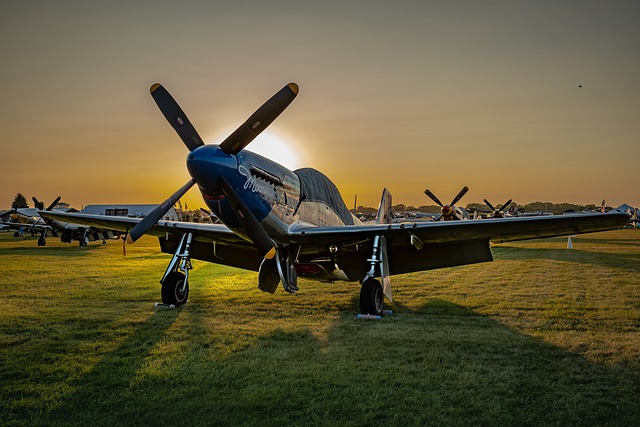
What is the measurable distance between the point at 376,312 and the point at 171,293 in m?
4.39

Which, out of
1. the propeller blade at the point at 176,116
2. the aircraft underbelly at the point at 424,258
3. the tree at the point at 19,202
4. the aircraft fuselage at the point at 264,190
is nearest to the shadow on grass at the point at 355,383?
the aircraft fuselage at the point at 264,190

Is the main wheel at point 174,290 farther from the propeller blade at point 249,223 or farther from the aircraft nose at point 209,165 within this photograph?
the aircraft nose at point 209,165

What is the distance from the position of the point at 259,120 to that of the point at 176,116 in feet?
5.88

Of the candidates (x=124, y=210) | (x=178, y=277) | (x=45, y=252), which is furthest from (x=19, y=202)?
(x=178, y=277)

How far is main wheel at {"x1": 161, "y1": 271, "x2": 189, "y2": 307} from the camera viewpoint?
10.8m

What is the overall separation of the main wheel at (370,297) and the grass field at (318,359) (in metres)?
0.42

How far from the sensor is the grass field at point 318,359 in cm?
461

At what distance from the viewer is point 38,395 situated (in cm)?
502

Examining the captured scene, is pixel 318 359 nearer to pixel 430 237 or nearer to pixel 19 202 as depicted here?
pixel 430 237

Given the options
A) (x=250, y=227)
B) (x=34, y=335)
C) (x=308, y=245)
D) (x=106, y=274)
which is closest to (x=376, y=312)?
(x=308, y=245)

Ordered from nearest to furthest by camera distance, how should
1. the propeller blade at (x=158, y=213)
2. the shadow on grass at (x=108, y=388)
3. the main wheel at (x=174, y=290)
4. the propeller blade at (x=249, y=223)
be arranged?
the shadow on grass at (x=108, y=388), the propeller blade at (x=249, y=223), the propeller blade at (x=158, y=213), the main wheel at (x=174, y=290)

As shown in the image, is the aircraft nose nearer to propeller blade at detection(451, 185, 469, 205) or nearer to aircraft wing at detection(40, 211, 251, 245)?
aircraft wing at detection(40, 211, 251, 245)

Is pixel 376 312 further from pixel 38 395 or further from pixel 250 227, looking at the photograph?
pixel 38 395

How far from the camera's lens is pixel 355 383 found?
5.45 metres
